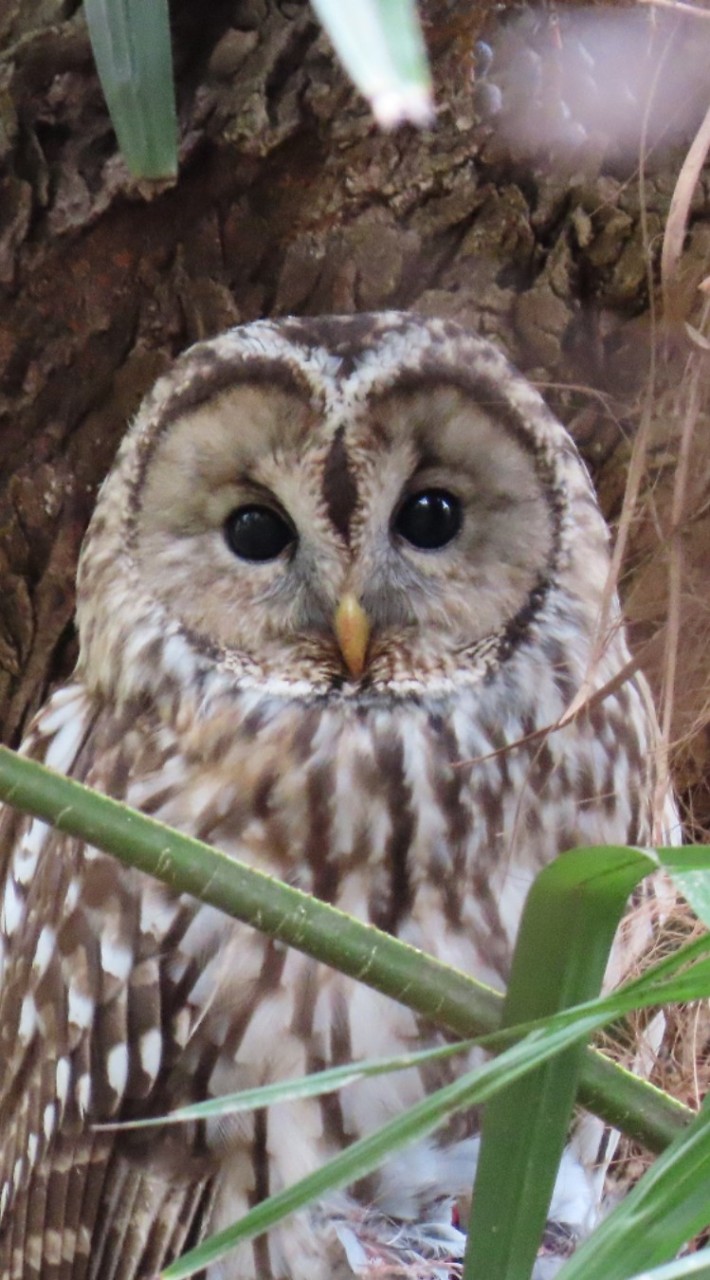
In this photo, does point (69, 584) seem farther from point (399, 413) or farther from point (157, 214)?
point (399, 413)

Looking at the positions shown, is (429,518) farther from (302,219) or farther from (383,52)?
(383,52)

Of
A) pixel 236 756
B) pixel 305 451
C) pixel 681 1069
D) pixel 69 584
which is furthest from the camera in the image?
pixel 69 584

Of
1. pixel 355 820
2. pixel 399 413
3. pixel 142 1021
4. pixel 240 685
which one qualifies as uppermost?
pixel 399 413

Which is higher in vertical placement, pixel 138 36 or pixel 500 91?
pixel 500 91

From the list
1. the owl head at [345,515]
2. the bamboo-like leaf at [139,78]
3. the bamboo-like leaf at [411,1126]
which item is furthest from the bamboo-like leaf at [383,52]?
the owl head at [345,515]

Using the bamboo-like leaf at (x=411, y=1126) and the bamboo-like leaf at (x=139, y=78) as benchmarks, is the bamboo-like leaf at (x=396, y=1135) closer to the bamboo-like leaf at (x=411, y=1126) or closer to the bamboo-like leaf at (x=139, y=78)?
the bamboo-like leaf at (x=411, y=1126)

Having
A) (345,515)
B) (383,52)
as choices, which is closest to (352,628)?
(345,515)

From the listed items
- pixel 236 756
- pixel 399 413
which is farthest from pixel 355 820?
pixel 399 413
